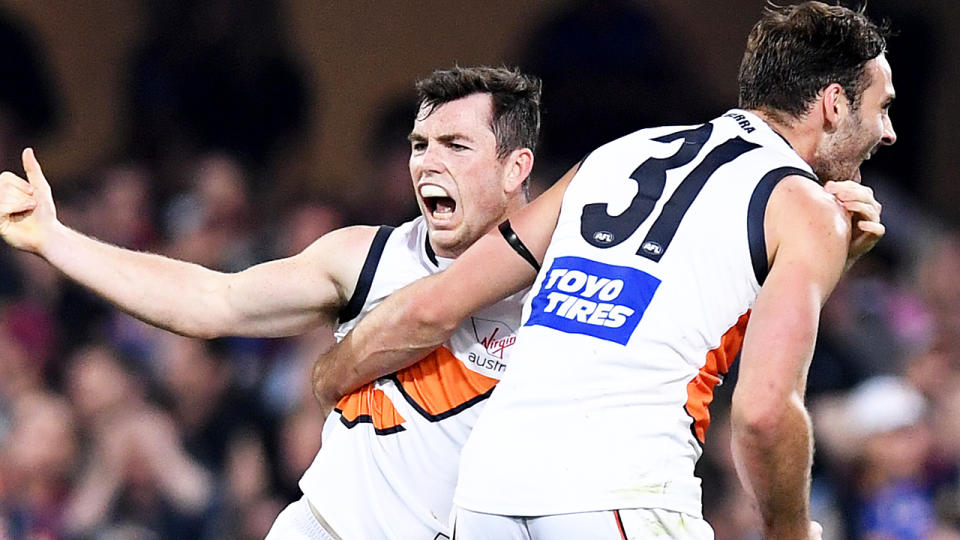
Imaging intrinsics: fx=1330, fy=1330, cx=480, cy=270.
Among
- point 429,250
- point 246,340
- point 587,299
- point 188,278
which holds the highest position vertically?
point 246,340

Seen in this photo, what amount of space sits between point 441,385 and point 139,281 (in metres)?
0.79

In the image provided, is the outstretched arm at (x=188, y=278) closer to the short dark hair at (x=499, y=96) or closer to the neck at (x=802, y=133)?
the short dark hair at (x=499, y=96)

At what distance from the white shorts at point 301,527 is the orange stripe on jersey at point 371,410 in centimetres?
24

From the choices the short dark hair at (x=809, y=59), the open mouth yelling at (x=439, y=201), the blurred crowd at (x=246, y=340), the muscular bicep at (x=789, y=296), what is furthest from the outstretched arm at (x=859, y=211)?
the blurred crowd at (x=246, y=340)

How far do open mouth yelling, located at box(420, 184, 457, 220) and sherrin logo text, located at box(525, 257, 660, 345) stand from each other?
33.1 inches

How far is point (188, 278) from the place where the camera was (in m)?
3.35

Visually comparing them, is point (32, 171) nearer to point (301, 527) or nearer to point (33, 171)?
point (33, 171)

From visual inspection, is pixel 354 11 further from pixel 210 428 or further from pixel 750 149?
pixel 750 149

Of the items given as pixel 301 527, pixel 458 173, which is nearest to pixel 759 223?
pixel 458 173

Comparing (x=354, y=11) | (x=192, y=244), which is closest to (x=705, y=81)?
(x=354, y=11)

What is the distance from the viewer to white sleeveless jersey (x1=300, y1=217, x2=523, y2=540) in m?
3.22

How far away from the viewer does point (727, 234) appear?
8.48ft

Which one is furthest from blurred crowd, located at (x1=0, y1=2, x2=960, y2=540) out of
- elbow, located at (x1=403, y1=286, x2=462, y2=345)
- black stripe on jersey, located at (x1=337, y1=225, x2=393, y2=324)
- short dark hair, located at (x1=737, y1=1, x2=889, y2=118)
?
short dark hair, located at (x1=737, y1=1, x2=889, y2=118)

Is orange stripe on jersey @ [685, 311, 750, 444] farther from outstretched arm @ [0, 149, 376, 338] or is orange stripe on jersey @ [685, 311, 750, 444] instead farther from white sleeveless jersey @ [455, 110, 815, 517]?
outstretched arm @ [0, 149, 376, 338]
